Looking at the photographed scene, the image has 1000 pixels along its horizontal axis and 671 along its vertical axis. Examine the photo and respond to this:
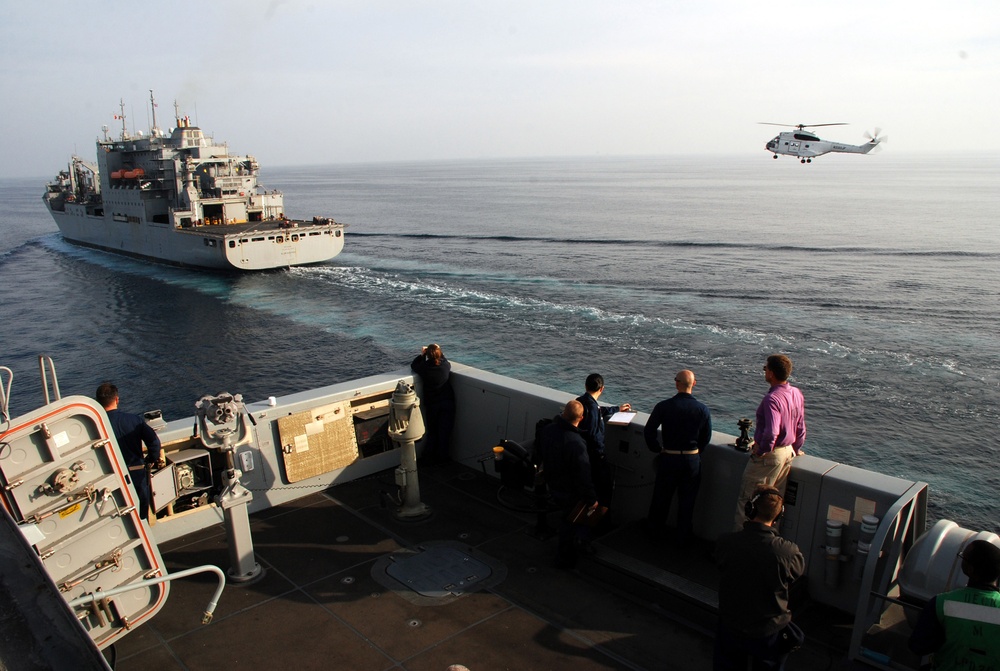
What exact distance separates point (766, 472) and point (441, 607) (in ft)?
8.67

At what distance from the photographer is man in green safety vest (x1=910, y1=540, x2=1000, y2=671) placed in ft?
10.3

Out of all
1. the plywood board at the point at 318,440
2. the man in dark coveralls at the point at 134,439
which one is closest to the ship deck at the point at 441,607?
the plywood board at the point at 318,440

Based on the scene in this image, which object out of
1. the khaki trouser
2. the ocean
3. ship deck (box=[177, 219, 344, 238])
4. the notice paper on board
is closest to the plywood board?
the notice paper on board

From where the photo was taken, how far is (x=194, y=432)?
6.27 m

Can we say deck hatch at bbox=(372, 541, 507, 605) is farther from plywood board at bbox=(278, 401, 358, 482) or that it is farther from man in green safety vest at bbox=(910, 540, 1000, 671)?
man in green safety vest at bbox=(910, 540, 1000, 671)

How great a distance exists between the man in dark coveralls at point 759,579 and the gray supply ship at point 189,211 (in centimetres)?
4134

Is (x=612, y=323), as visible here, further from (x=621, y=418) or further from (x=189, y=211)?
(x=189, y=211)

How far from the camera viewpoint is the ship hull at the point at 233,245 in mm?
41969

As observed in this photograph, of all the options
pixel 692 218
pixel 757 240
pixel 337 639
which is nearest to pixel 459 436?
pixel 337 639

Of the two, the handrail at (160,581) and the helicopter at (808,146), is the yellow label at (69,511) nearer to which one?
the handrail at (160,581)

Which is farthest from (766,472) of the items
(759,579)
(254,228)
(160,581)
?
(254,228)

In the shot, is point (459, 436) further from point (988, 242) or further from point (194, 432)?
point (988, 242)

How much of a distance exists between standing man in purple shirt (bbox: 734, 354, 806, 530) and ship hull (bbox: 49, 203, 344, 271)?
132ft

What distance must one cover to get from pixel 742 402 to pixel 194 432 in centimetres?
1794
